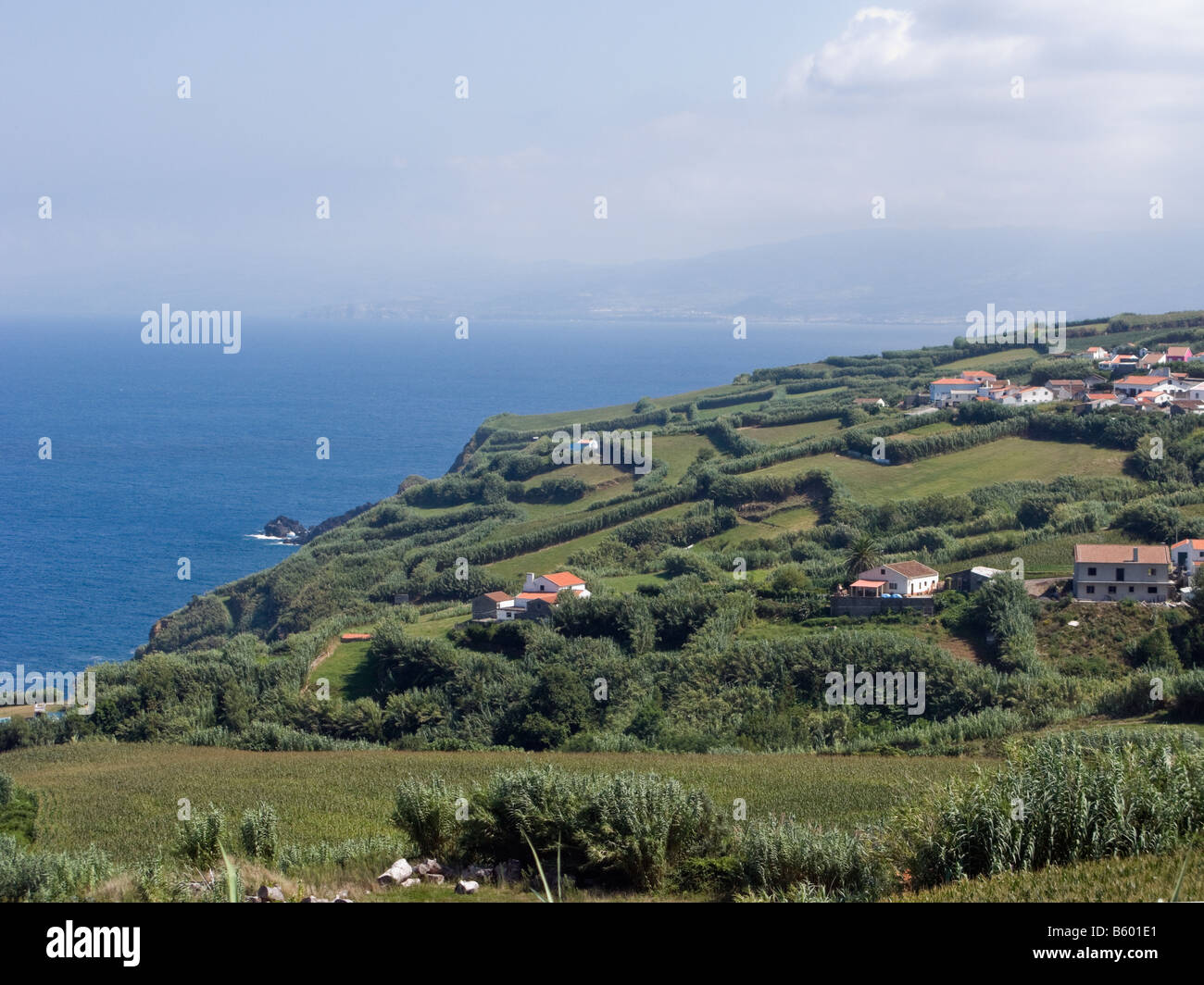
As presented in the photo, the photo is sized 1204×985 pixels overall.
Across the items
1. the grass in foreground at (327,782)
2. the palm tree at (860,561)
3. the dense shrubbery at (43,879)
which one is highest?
the palm tree at (860,561)

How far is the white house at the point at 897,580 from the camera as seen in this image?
37.9 m

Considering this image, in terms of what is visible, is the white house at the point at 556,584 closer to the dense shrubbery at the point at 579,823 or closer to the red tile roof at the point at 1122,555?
the red tile roof at the point at 1122,555

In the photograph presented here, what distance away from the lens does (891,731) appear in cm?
2819

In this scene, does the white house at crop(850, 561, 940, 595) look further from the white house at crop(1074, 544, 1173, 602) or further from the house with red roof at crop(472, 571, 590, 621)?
the house with red roof at crop(472, 571, 590, 621)

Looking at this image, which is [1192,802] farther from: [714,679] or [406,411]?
[406,411]

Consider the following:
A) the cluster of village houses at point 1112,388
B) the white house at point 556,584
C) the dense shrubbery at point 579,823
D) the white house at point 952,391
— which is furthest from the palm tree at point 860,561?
the white house at point 952,391

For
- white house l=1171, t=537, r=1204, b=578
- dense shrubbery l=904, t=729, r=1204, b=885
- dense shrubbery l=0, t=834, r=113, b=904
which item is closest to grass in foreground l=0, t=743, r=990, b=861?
dense shrubbery l=0, t=834, r=113, b=904

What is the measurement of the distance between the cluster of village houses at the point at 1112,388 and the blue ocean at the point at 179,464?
1964 inches

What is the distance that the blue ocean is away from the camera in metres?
63.6

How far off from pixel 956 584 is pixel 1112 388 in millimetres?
35405

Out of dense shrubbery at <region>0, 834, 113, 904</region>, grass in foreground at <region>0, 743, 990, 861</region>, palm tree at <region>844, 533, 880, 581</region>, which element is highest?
palm tree at <region>844, 533, 880, 581</region>

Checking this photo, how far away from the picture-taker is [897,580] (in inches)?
1492

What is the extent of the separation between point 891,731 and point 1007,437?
3884cm

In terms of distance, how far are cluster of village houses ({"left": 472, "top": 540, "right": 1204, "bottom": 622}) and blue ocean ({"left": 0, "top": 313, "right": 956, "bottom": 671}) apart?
23.4 meters
